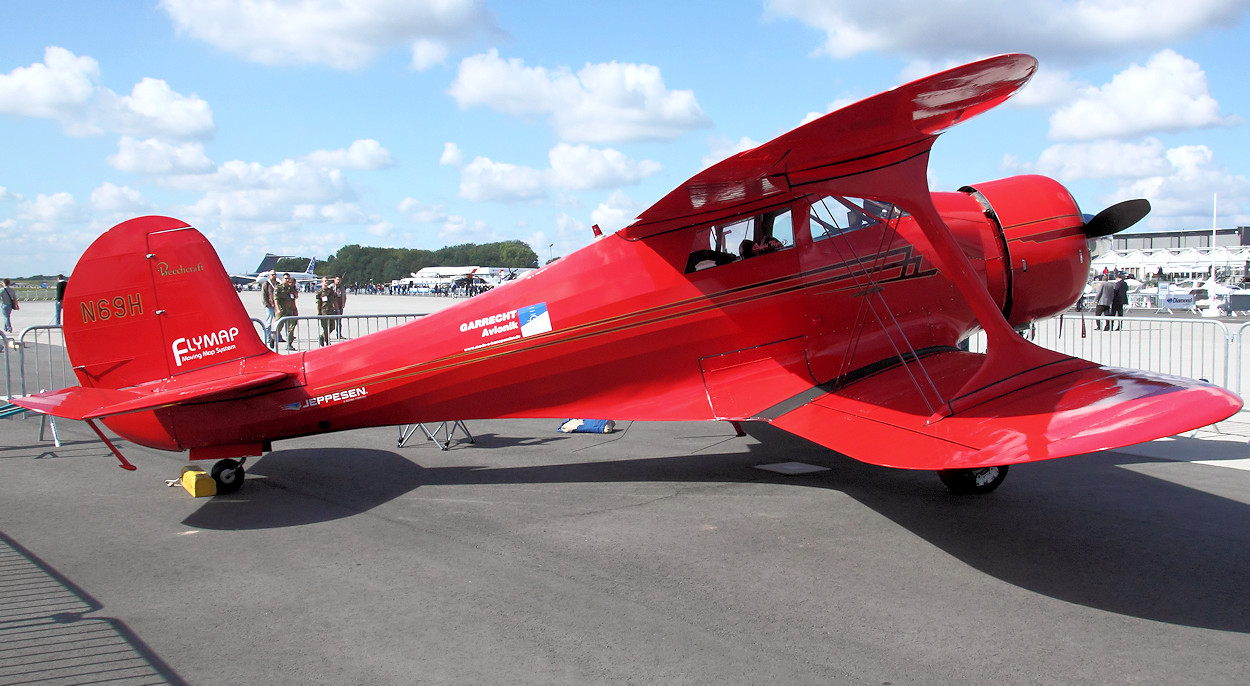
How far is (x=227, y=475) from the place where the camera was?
20.8 feet

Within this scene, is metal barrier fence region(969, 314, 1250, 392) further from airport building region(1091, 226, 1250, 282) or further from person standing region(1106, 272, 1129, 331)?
airport building region(1091, 226, 1250, 282)

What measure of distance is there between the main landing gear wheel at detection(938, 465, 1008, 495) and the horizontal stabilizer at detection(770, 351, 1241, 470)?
2.64 ft

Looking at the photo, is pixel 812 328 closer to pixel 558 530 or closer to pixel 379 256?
pixel 558 530

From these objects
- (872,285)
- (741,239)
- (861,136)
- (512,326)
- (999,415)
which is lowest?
(999,415)

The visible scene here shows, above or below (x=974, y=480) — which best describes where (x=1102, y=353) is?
above

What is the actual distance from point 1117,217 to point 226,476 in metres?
7.57

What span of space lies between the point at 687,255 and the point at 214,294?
145 inches

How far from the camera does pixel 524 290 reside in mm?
6316

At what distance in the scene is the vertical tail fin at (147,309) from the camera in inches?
235

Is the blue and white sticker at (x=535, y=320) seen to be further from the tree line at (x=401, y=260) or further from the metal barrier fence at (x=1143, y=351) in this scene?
the tree line at (x=401, y=260)

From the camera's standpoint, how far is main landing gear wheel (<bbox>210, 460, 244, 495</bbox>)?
631cm

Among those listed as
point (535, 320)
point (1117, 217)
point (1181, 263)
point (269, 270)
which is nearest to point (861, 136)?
point (535, 320)

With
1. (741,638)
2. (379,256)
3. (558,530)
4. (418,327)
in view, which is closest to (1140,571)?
(741,638)

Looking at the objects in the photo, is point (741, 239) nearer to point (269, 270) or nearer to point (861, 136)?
point (861, 136)
